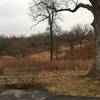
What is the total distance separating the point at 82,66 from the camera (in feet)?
93.9

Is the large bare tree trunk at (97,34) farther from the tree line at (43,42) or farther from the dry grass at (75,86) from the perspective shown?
the tree line at (43,42)

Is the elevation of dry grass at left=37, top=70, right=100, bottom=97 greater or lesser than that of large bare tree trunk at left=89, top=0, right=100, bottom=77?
lesser

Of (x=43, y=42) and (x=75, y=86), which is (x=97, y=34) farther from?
(x=43, y=42)

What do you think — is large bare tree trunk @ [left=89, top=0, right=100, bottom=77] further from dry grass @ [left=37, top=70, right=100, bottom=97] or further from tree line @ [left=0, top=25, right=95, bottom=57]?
tree line @ [left=0, top=25, right=95, bottom=57]

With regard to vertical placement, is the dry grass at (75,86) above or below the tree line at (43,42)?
A: below

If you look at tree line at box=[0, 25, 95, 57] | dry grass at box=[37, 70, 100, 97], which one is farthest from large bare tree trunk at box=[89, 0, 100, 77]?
tree line at box=[0, 25, 95, 57]

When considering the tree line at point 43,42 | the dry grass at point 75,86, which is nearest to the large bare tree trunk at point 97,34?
the dry grass at point 75,86

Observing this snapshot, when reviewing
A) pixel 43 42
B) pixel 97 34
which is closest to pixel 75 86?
pixel 97 34

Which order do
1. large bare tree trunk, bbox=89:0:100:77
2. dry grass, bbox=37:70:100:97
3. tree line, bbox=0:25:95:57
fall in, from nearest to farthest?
dry grass, bbox=37:70:100:97
large bare tree trunk, bbox=89:0:100:77
tree line, bbox=0:25:95:57

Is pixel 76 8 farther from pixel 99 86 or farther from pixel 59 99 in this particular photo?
pixel 59 99

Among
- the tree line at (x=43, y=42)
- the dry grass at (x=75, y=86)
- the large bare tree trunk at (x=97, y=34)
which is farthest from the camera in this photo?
Answer: the tree line at (x=43, y=42)

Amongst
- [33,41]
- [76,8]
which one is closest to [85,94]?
[76,8]

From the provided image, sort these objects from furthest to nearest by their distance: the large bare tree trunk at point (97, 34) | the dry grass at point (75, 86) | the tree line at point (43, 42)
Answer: the tree line at point (43, 42)
the large bare tree trunk at point (97, 34)
the dry grass at point (75, 86)

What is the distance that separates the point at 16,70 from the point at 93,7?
5.95 meters
